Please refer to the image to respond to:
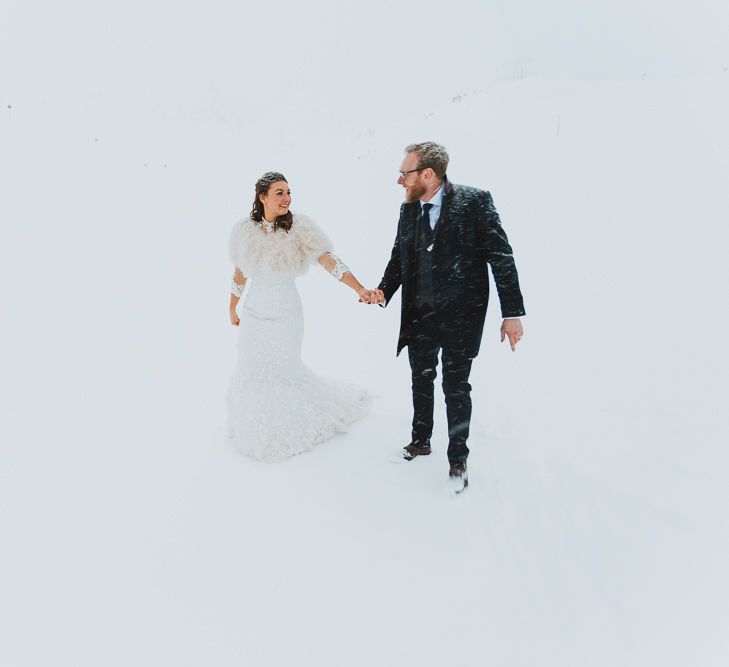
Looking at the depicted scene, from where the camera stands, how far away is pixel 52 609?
9.04 feet

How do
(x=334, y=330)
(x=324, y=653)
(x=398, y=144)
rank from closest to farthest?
(x=324, y=653) < (x=334, y=330) < (x=398, y=144)

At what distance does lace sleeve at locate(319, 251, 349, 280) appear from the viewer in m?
4.02

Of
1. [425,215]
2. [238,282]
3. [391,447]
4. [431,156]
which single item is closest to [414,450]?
[391,447]

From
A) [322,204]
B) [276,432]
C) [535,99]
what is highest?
[535,99]

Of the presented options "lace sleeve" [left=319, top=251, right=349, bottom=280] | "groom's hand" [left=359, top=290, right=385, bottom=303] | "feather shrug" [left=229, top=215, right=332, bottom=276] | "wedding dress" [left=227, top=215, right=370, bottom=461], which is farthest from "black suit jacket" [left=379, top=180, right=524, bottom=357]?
"wedding dress" [left=227, top=215, right=370, bottom=461]

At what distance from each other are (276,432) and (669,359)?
147 inches

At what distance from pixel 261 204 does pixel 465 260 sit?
1575mm

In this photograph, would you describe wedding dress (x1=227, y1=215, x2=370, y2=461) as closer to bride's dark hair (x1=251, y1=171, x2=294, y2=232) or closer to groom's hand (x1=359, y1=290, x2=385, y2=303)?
bride's dark hair (x1=251, y1=171, x2=294, y2=232)

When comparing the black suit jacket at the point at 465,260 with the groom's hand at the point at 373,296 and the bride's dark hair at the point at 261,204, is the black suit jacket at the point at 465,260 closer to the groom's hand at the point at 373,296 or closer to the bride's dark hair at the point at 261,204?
the groom's hand at the point at 373,296

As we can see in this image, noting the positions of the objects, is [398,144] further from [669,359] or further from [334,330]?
[669,359]

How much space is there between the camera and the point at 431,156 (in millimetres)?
3365

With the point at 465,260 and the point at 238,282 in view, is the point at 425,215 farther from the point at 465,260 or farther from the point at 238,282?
the point at 238,282

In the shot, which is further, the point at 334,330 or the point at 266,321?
the point at 334,330

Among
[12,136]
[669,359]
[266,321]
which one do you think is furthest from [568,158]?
[12,136]
